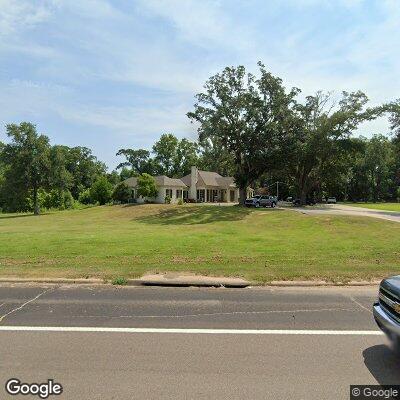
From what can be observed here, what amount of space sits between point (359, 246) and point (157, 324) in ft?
35.5

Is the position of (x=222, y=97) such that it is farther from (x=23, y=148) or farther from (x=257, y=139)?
(x=23, y=148)

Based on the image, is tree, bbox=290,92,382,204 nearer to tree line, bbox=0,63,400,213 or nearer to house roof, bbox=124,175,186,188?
tree line, bbox=0,63,400,213

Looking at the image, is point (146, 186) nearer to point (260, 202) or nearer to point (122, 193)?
point (122, 193)

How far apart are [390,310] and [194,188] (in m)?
63.9

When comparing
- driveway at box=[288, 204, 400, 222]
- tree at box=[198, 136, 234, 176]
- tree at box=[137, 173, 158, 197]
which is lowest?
driveway at box=[288, 204, 400, 222]

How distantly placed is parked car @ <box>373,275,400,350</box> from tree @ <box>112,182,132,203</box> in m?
54.4

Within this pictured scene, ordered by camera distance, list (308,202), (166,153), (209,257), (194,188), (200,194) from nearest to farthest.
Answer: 1. (209,257)
2. (308,202)
3. (194,188)
4. (200,194)
5. (166,153)

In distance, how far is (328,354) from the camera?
17.0 feet

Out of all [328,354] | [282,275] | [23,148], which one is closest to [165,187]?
[23,148]

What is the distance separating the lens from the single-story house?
200ft

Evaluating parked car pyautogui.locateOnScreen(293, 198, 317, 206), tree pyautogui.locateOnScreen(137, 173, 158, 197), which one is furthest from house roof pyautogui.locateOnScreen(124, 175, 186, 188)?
parked car pyautogui.locateOnScreen(293, 198, 317, 206)

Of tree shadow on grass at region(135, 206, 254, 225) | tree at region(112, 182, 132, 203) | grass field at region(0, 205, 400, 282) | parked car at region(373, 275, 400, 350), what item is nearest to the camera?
parked car at region(373, 275, 400, 350)

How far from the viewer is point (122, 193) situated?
190 feet

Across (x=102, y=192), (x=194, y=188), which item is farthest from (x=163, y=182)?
(x=102, y=192)
